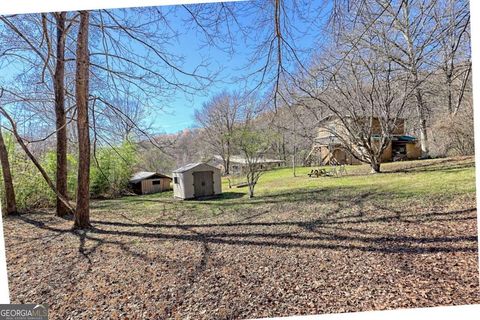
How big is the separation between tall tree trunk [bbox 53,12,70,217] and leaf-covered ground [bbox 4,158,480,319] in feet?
1.42

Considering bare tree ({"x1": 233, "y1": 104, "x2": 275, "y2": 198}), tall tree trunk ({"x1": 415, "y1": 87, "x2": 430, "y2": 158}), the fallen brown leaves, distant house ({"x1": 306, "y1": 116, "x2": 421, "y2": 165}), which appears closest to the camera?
the fallen brown leaves

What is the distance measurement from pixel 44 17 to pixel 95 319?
2.08 metres

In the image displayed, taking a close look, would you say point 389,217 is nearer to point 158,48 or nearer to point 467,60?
point 467,60

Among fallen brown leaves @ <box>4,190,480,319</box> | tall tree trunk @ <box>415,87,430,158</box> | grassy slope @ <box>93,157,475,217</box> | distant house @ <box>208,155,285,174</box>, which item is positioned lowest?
fallen brown leaves @ <box>4,190,480,319</box>

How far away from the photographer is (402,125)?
4523mm

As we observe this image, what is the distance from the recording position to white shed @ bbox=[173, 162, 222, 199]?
354 cm

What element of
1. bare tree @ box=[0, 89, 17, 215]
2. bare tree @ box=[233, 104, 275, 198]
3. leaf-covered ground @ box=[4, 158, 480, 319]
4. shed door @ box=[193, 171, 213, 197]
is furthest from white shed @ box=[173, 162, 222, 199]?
bare tree @ box=[0, 89, 17, 215]

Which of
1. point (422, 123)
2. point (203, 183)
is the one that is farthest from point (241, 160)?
point (422, 123)

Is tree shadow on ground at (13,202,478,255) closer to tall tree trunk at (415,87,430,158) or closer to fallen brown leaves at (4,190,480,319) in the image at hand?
fallen brown leaves at (4,190,480,319)

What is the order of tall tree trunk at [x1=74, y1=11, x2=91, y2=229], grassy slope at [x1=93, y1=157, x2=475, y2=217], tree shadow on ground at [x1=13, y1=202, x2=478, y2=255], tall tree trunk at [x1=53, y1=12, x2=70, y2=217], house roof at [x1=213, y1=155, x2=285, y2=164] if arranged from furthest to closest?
house roof at [x1=213, y1=155, x2=285, y2=164] → grassy slope at [x1=93, y1=157, x2=475, y2=217] → tall tree trunk at [x1=74, y1=11, x2=91, y2=229] → tall tree trunk at [x1=53, y1=12, x2=70, y2=217] → tree shadow on ground at [x1=13, y1=202, x2=478, y2=255]

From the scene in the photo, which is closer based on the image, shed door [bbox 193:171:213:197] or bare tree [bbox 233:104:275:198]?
bare tree [bbox 233:104:275:198]

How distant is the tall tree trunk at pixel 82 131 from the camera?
2.21m

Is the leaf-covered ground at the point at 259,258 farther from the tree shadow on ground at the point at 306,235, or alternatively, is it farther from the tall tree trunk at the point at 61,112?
the tall tree trunk at the point at 61,112

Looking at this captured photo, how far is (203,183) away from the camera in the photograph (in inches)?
145
